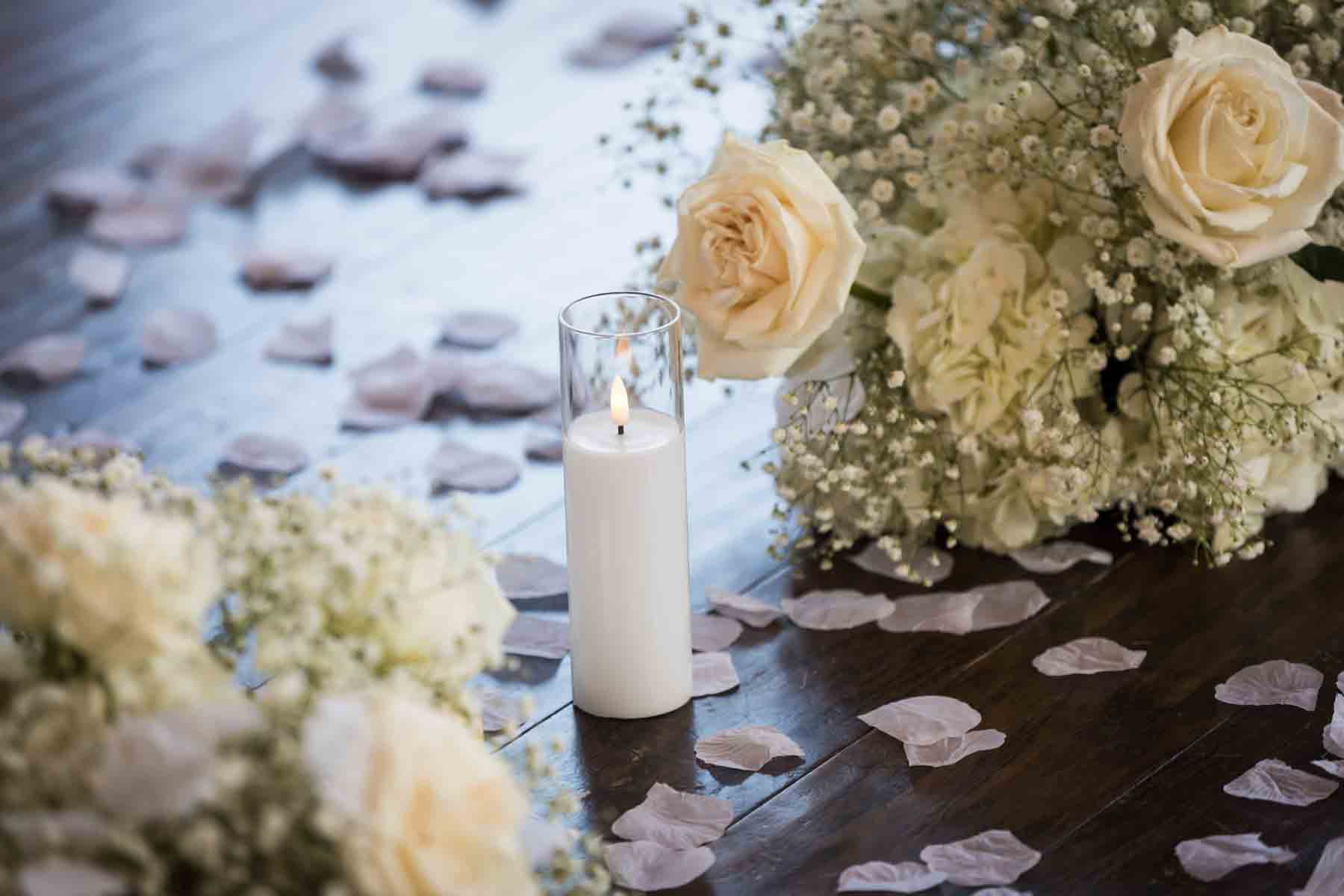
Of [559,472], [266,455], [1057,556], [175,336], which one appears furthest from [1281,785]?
[175,336]

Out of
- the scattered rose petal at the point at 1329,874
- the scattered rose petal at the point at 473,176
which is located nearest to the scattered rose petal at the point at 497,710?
the scattered rose petal at the point at 1329,874

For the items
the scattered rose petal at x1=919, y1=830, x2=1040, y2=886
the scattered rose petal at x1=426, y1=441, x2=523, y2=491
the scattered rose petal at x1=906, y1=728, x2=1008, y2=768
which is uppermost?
the scattered rose petal at x1=426, y1=441, x2=523, y2=491

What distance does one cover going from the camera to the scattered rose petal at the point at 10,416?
162 cm

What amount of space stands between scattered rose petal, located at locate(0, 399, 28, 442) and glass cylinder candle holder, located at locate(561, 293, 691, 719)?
75cm

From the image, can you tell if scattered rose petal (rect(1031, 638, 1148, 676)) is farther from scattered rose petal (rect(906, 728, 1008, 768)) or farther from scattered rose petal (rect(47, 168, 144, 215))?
scattered rose petal (rect(47, 168, 144, 215))

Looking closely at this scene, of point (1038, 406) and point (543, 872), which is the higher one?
point (1038, 406)

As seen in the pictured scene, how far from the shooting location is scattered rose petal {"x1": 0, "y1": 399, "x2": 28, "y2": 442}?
1.62 meters

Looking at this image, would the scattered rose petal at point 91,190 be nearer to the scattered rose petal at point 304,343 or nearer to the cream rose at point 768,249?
the scattered rose petal at point 304,343

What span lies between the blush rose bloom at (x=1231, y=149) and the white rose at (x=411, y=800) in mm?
697

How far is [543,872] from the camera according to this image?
3.19 ft

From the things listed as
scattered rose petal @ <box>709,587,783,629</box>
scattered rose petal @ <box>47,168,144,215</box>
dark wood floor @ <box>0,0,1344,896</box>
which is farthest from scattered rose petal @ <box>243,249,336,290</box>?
scattered rose petal @ <box>709,587,783,629</box>

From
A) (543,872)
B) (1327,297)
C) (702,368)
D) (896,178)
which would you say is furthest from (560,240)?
(543,872)

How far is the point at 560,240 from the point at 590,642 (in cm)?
89

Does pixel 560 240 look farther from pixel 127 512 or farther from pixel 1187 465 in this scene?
pixel 127 512
